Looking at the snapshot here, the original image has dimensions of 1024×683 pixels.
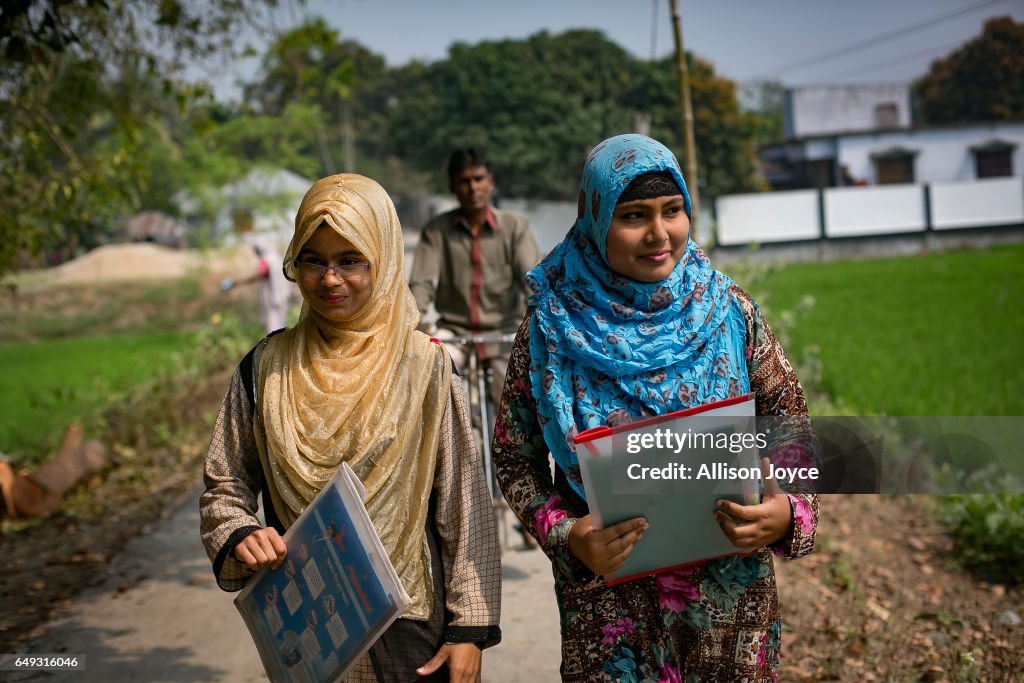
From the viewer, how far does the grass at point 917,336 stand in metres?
8.38

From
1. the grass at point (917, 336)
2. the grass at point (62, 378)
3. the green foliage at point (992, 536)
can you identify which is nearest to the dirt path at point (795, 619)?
the green foliage at point (992, 536)

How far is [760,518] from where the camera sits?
6.24ft

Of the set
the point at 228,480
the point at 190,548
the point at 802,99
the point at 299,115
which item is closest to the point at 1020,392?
the point at 190,548

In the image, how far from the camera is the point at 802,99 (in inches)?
1623

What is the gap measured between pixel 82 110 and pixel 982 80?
21.0 metres

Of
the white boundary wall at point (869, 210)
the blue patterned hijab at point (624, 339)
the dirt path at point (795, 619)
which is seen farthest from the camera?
the white boundary wall at point (869, 210)

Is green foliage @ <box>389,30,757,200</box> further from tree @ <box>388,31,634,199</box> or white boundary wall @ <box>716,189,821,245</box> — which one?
white boundary wall @ <box>716,189,821,245</box>

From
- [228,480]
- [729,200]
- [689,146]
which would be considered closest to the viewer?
[228,480]

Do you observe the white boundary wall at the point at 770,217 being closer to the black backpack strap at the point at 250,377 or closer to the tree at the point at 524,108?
the tree at the point at 524,108

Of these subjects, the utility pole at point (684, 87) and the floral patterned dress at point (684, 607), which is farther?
the utility pole at point (684, 87)

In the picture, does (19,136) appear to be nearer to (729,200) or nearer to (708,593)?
(708,593)

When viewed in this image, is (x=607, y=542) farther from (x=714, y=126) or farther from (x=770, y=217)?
(x=714, y=126)

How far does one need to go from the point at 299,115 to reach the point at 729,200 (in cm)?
1446

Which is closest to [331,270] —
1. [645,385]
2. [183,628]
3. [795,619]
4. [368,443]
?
[368,443]
